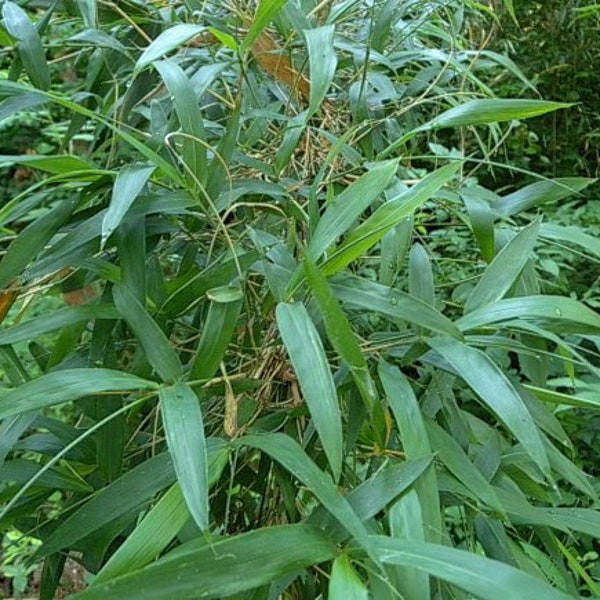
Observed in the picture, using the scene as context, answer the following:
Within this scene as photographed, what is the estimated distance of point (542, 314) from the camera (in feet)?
1.58

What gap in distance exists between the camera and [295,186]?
0.64 metres

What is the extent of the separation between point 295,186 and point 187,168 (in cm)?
13

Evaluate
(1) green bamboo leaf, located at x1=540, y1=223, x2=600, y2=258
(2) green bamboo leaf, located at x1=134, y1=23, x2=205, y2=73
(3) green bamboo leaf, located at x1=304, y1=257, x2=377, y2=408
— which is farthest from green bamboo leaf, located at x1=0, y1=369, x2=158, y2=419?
(1) green bamboo leaf, located at x1=540, y1=223, x2=600, y2=258

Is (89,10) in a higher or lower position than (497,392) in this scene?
higher

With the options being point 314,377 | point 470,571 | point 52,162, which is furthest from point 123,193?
point 470,571

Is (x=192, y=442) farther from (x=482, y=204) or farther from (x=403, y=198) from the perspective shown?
(x=482, y=204)

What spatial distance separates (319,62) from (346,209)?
0.13 metres

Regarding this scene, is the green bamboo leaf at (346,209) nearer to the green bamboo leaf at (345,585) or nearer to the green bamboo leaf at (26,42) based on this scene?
the green bamboo leaf at (345,585)

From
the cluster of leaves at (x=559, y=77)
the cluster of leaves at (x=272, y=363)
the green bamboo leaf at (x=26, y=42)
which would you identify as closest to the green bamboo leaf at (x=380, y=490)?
the cluster of leaves at (x=272, y=363)

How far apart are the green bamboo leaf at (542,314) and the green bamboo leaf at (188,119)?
20cm

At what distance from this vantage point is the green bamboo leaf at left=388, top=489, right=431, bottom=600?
1.26 ft

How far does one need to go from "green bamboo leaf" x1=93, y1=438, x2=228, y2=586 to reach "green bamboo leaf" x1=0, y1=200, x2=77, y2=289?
0.20 meters

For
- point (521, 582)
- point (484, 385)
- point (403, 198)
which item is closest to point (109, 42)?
point (403, 198)

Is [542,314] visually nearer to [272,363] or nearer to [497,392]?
[497,392]
